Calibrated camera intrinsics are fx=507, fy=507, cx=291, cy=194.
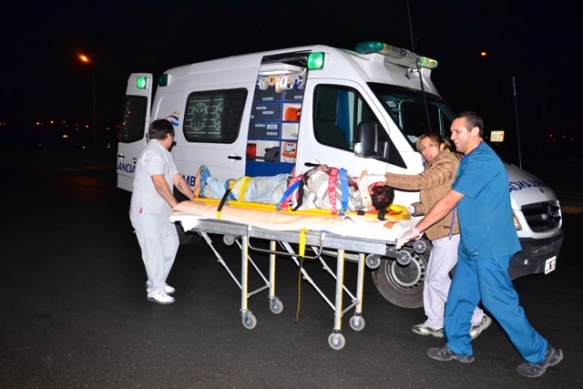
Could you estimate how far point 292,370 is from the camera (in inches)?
151

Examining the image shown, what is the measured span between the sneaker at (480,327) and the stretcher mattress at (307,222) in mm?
1176

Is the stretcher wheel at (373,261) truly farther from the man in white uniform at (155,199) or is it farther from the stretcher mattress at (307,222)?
the man in white uniform at (155,199)

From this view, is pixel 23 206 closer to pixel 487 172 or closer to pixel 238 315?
pixel 238 315

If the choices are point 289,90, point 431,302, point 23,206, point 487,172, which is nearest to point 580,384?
point 431,302

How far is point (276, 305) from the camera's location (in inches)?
200

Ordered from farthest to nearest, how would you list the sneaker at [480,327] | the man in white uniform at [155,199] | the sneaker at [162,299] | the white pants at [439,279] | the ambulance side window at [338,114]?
the ambulance side window at [338,114] → the sneaker at [162,299] → the man in white uniform at [155,199] → the sneaker at [480,327] → the white pants at [439,279]

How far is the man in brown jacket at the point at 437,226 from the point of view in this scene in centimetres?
424

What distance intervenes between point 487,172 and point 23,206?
10.9 meters

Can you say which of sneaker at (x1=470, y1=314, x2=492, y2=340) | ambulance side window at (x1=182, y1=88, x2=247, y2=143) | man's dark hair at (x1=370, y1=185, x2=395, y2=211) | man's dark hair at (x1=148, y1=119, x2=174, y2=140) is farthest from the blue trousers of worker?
ambulance side window at (x1=182, y1=88, x2=247, y2=143)

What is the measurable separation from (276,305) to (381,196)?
5.45ft

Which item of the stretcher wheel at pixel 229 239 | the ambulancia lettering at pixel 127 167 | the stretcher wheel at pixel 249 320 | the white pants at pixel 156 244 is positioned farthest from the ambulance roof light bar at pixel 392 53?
the ambulancia lettering at pixel 127 167

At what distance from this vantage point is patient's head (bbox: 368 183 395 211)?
13.8 ft

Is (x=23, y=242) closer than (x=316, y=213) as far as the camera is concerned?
No

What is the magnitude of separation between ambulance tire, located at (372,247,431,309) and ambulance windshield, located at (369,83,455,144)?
1273mm
